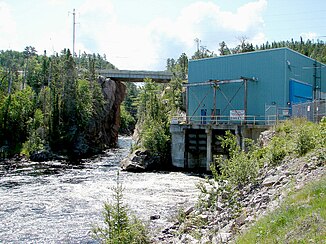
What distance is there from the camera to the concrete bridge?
62969 mm

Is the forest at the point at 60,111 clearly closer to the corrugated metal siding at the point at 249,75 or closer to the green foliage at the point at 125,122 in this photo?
the corrugated metal siding at the point at 249,75

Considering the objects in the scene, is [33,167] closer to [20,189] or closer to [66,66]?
[20,189]

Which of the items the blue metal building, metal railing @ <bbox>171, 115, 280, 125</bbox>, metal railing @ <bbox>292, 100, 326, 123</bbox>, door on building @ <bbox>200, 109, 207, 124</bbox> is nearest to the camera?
metal railing @ <bbox>292, 100, 326, 123</bbox>

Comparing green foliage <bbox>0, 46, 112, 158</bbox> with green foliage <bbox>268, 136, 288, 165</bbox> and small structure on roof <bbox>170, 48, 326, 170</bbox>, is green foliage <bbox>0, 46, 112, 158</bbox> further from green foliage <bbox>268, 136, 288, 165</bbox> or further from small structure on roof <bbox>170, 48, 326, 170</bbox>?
green foliage <bbox>268, 136, 288, 165</bbox>

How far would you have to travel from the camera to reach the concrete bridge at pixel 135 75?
6297 centimetres

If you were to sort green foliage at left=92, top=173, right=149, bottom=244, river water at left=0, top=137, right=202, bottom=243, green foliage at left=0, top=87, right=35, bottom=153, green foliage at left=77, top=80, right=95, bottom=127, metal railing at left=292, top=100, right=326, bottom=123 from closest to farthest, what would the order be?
green foliage at left=92, top=173, right=149, bottom=244
river water at left=0, top=137, right=202, bottom=243
metal railing at left=292, top=100, right=326, bottom=123
green foliage at left=0, top=87, right=35, bottom=153
green foliage at left=77, top=80, right=95, bottom=127

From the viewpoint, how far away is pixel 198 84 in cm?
3509

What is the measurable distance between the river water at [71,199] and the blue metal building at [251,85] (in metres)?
8.09

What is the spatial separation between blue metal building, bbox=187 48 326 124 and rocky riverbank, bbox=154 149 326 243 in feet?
56.2

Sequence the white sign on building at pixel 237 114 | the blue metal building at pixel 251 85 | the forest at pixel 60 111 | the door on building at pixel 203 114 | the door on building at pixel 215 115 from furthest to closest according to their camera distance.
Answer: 1. the forest at pixel 60 111
2. the door on building at pixel 203 114
3. the door on building at pixel 215 115
4. the white sign on building at pixel 237 114
5. the blue metal building at pixel 251 85

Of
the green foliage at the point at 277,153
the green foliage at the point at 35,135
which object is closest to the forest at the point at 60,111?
the green foliage at the point at 35,135

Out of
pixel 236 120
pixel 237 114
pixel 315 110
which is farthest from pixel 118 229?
pixel 237 114

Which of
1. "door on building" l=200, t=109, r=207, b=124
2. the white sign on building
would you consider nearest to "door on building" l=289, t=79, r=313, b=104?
the white sign on building

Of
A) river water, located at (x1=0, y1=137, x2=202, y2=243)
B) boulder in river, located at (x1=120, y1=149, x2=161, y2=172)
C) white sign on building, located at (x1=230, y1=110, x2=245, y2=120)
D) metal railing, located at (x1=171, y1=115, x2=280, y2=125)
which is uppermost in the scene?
white sign on building, located at (x1=230, y1=110, x2=245, y2=120)
